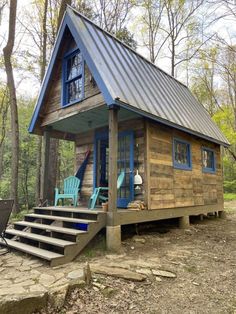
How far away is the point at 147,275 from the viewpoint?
12.3 ft

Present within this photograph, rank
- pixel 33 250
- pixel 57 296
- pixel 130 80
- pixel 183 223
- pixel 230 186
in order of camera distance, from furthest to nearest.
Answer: pixel 230 186 < pixel 183 223 < pixel 130 80 < pixel 33 250 < pixel 57 296

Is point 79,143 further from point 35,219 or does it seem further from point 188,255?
point 188,255

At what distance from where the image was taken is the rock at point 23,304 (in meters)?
2.56

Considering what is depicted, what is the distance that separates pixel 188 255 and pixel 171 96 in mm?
4539

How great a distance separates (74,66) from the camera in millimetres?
6750

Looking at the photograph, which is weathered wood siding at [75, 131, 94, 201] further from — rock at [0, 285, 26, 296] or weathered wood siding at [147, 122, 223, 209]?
rock at [0, 285, 26, 296]

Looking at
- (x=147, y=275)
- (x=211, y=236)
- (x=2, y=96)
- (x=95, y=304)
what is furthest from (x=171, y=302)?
(x=2, y=96)

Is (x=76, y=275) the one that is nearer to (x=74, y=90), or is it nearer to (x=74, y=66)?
(x=74, y=90)

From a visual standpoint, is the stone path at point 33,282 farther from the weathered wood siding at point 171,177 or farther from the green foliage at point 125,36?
the green foliage at point 125,36

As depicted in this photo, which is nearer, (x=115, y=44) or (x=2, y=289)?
(x=2, y=289)

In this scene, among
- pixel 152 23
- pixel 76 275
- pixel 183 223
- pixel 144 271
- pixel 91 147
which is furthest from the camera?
pixel 152 23

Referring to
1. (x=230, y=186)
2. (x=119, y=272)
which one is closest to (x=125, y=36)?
(x=230, y=186)

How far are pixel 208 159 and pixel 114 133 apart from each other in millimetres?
5140

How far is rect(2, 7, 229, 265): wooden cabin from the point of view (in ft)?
16.9
